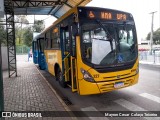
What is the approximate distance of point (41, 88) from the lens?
8445 mm

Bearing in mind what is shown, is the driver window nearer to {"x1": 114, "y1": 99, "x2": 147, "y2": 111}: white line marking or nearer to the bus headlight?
the bus headlight

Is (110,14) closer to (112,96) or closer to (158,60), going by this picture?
(112,96)

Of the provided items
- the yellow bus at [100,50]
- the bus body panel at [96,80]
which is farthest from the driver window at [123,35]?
the bus body panel at [96,80]

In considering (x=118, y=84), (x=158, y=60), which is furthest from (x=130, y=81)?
(x=158, y=60)

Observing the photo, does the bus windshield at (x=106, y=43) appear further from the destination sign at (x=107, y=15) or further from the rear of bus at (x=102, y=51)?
the destination sign at (x=107, y=15)

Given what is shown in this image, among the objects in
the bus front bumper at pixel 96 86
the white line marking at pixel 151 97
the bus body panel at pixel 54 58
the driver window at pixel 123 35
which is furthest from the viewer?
the bus body panel at pixel 54 58

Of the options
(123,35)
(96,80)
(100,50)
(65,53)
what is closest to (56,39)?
(65,53)

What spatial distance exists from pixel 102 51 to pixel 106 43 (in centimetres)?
31

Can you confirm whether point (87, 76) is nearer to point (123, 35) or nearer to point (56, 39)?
point (123, 35)

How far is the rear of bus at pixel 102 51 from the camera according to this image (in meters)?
5.70

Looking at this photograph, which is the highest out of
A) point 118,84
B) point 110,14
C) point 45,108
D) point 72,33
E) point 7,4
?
point 7,4

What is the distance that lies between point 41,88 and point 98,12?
14.2 feet

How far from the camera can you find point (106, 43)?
5953 millimetres

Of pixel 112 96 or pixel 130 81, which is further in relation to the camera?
pixel 112 96
